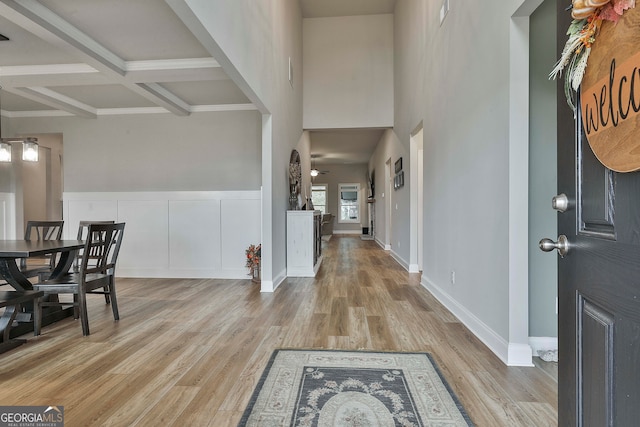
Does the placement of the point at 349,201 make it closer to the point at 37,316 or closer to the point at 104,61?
the point at 104,61

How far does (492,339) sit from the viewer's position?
85.7 inches

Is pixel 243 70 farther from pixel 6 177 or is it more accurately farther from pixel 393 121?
pixel 6 177

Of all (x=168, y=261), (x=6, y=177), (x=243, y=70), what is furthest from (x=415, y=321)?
(x=6, y=177)

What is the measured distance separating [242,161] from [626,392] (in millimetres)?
4576

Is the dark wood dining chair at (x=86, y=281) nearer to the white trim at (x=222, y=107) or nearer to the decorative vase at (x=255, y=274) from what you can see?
the decorative vase at (x=255, y=274)

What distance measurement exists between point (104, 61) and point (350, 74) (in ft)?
14.2

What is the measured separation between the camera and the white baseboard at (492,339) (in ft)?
6.46

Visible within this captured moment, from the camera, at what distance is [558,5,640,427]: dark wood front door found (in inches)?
26.3

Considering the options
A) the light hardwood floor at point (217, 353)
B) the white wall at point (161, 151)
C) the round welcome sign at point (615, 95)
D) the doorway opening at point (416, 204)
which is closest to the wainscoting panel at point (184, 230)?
the white wall at point (161, 151)

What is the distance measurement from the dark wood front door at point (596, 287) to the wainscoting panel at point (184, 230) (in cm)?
399

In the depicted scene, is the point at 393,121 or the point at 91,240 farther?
the point at 393,121

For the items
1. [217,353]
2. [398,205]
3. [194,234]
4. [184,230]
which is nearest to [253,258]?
[194,234]

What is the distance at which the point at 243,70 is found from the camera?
8.92 ft

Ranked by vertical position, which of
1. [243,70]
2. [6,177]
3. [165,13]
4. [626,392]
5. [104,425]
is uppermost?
[165,13]
